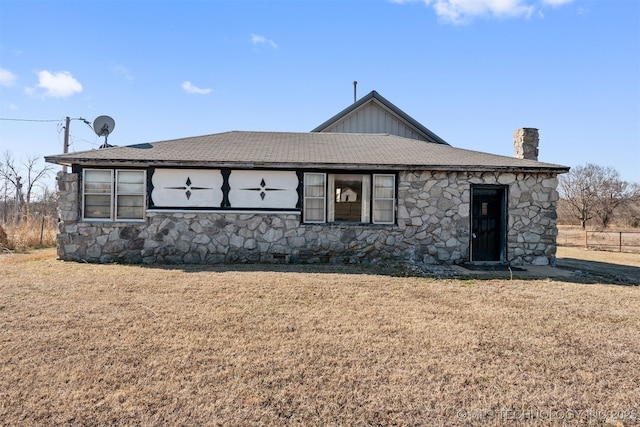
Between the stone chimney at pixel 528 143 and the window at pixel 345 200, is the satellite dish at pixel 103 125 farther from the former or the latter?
the stone chimney at pixel 528 143

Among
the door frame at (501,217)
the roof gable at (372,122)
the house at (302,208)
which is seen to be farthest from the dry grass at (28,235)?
the door frame at (501,217)

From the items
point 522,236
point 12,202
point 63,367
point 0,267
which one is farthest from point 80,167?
point 12,202

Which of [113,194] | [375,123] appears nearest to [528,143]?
[375,123]

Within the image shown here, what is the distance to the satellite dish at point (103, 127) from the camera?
12984mm

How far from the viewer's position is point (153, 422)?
9.01ft

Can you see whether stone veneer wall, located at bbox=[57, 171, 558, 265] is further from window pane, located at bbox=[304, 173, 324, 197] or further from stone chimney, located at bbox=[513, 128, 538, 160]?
stone chimney, located at bbox=[513, 128, 538, 160]

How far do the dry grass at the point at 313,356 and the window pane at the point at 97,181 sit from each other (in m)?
3.75

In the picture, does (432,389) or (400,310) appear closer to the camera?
(432,389)

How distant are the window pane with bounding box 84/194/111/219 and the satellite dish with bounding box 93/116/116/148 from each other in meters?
3.62

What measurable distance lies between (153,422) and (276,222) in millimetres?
7595

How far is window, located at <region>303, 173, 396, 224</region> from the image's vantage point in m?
10.5

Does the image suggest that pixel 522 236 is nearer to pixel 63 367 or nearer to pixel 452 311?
pixel 452 311

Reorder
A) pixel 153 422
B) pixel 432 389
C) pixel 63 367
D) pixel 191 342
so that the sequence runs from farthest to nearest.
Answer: pixel 191 342 → pixel 63 367 → pixel 432 389 → pixel 153 422

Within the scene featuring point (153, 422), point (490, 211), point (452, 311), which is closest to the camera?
point (153, 422)
